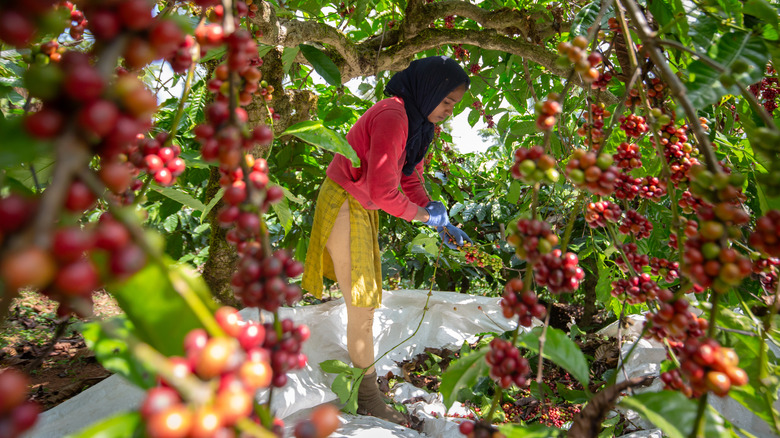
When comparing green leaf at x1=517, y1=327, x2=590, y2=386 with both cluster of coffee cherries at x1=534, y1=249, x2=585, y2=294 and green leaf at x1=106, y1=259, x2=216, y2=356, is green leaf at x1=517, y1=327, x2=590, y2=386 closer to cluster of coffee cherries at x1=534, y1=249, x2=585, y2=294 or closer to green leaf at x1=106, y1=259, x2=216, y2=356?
cluster of coffee cherries at x1=534, y1=249, x2=585, y2=294

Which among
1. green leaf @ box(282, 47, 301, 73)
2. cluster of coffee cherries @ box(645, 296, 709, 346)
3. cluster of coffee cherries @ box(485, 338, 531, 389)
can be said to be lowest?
cluster of coffee cherries @ box(485, 338, 531, 389)

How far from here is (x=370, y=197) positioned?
1.94 metres

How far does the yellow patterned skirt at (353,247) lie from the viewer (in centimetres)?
196

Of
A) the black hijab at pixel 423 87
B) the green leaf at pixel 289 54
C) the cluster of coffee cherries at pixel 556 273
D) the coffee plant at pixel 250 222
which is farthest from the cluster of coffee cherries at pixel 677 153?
the green leaf at pixel 289 54

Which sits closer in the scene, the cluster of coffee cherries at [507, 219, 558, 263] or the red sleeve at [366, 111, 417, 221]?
the cluster of coffee cherries at [507, 219, 558, 263]

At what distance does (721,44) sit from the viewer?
637mm

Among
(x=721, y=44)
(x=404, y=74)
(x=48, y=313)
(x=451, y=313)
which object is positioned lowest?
(x=48, y=313)

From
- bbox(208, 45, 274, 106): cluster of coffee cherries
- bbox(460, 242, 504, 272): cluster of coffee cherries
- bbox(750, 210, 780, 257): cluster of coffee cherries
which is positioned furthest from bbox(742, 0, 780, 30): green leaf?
bbox(460, 242, 504, 272): cluster of coffee cherries

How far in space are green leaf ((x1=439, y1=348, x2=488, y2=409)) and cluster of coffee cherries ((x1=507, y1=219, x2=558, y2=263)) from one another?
0.82ft

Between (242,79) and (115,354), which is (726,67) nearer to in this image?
(242,79)

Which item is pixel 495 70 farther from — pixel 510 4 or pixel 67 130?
pixel 67 130

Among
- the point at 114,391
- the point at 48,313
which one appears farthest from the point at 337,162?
the point at 48,313

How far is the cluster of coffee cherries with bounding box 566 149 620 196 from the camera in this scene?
1.77 feet

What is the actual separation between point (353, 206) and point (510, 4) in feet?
5.65
